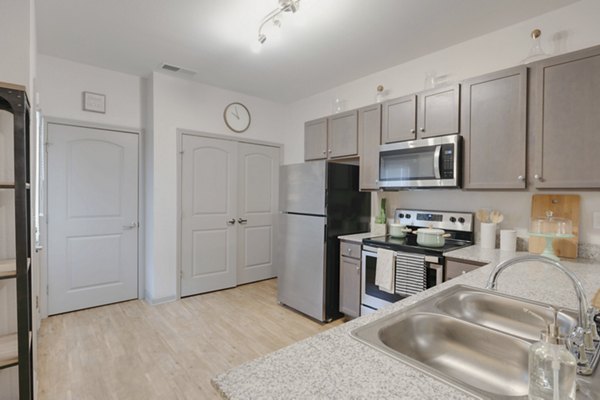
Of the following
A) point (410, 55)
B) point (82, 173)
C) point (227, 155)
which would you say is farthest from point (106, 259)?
point (410, 55)

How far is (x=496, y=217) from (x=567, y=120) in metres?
0.86

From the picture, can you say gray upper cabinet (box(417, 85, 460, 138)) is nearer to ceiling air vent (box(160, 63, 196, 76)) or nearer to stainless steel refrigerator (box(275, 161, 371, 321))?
stainless steel refrigerator (box(275, 161, 371, 321))

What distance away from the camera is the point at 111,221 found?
11.5 ft

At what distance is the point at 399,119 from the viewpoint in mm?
2844

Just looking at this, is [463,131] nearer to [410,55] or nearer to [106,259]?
[410,55]

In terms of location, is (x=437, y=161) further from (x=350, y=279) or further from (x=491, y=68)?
(x=350, y=279)

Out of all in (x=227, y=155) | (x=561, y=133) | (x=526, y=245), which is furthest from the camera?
(x=227, y=155)

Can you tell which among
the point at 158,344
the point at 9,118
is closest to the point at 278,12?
the point at 9,118

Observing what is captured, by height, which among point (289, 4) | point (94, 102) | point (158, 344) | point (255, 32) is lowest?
point (158, 344)

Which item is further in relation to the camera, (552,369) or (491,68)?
(491,68)

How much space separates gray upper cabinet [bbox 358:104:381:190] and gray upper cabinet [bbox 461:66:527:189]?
2.64 ft

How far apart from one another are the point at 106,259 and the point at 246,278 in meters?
1.74

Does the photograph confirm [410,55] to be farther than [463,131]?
Yes

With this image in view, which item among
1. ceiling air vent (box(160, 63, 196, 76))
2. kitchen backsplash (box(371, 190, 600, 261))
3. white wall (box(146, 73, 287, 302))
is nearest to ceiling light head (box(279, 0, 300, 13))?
ceiling air vent (box(160, 63, 196, 76))
